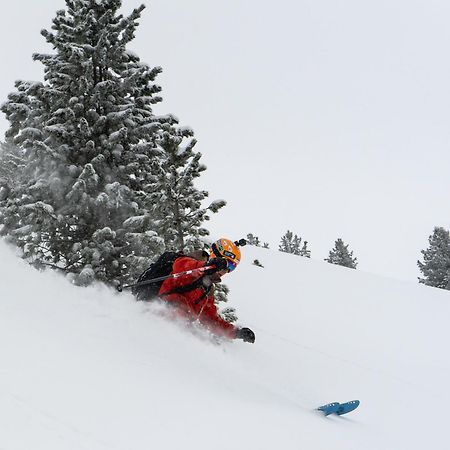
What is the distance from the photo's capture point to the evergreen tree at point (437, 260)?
4788cm

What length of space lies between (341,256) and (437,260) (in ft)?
32.3

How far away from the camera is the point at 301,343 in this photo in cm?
1367

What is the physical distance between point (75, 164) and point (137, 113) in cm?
214

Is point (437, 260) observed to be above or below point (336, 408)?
above

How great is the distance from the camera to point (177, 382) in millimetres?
4988

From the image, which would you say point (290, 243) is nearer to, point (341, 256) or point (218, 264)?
point (341, 256)

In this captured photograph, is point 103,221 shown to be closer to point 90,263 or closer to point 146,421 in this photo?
point 90,263

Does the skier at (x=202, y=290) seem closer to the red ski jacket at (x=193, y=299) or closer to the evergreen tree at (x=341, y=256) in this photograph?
the red ski jacket at (x=193, y=299)

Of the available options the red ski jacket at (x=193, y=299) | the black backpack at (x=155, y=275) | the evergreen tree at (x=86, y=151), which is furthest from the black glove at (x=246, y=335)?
the evergreen tree at (x=86, y=151)

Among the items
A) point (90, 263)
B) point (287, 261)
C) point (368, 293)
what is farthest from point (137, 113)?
point (287, 261)

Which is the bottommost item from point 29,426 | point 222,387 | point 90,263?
point 29,426

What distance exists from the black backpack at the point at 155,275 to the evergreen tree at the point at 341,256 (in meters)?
45.2

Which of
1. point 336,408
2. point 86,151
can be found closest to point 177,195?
point 86,151

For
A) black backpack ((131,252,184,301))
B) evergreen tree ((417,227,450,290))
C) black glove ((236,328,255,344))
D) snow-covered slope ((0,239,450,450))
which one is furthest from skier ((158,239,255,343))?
evergreen tree ((417,227,450,290))
